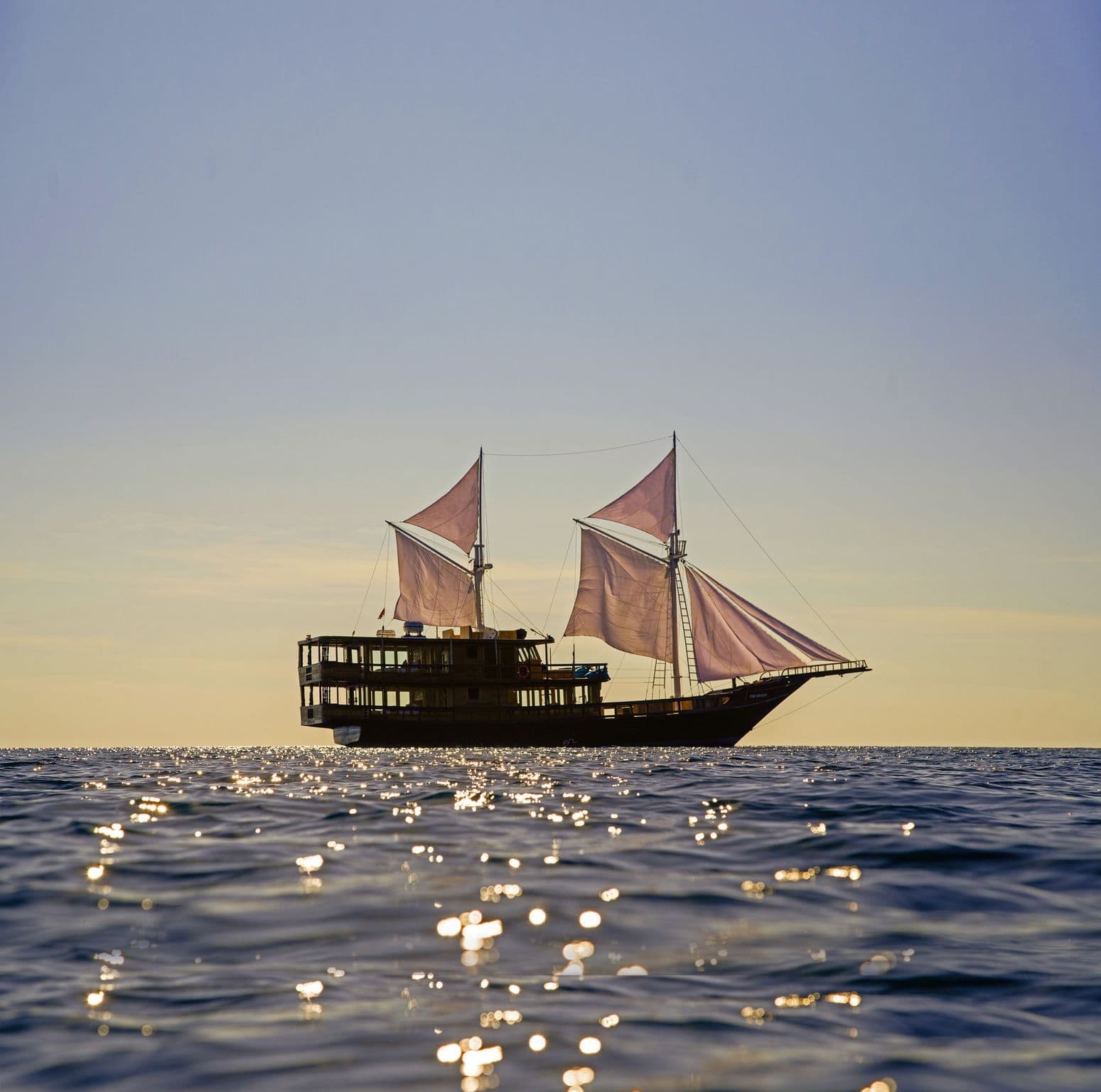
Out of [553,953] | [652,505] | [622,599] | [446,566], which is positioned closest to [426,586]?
[446,566]

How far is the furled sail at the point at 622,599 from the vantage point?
86500 millimetres

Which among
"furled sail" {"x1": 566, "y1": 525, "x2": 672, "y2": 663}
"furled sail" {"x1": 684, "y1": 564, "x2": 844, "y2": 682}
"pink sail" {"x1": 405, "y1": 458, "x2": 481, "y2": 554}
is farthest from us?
"pink sail" {"x1": 405, "y1": 458, "x2": 481, "y2": 554}

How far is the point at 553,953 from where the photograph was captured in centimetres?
683

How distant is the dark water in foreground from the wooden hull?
207 ft

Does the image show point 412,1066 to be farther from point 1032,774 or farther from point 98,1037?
point 1032,774

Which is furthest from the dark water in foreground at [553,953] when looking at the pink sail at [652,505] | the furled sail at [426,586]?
the pink sail at [652,505]

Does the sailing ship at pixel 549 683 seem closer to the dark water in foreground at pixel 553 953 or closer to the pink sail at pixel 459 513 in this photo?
the pink sail at pixel 459 513

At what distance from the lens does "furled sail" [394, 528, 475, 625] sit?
9169cm

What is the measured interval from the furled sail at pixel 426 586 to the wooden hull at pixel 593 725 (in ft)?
47.5

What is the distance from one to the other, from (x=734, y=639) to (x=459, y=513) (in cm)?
2942

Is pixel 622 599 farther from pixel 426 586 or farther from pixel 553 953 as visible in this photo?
pixel 553 953

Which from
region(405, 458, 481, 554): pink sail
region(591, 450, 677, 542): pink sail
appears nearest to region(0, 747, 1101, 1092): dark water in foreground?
region(591, 450, 677, 542): pink sail

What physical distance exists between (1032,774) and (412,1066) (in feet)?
91.6

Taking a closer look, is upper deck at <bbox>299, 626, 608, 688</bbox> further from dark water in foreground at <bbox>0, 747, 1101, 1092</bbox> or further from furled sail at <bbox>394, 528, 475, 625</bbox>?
dark water in foreground at <bbox>0, 747, 1101, 1092</bbox>
